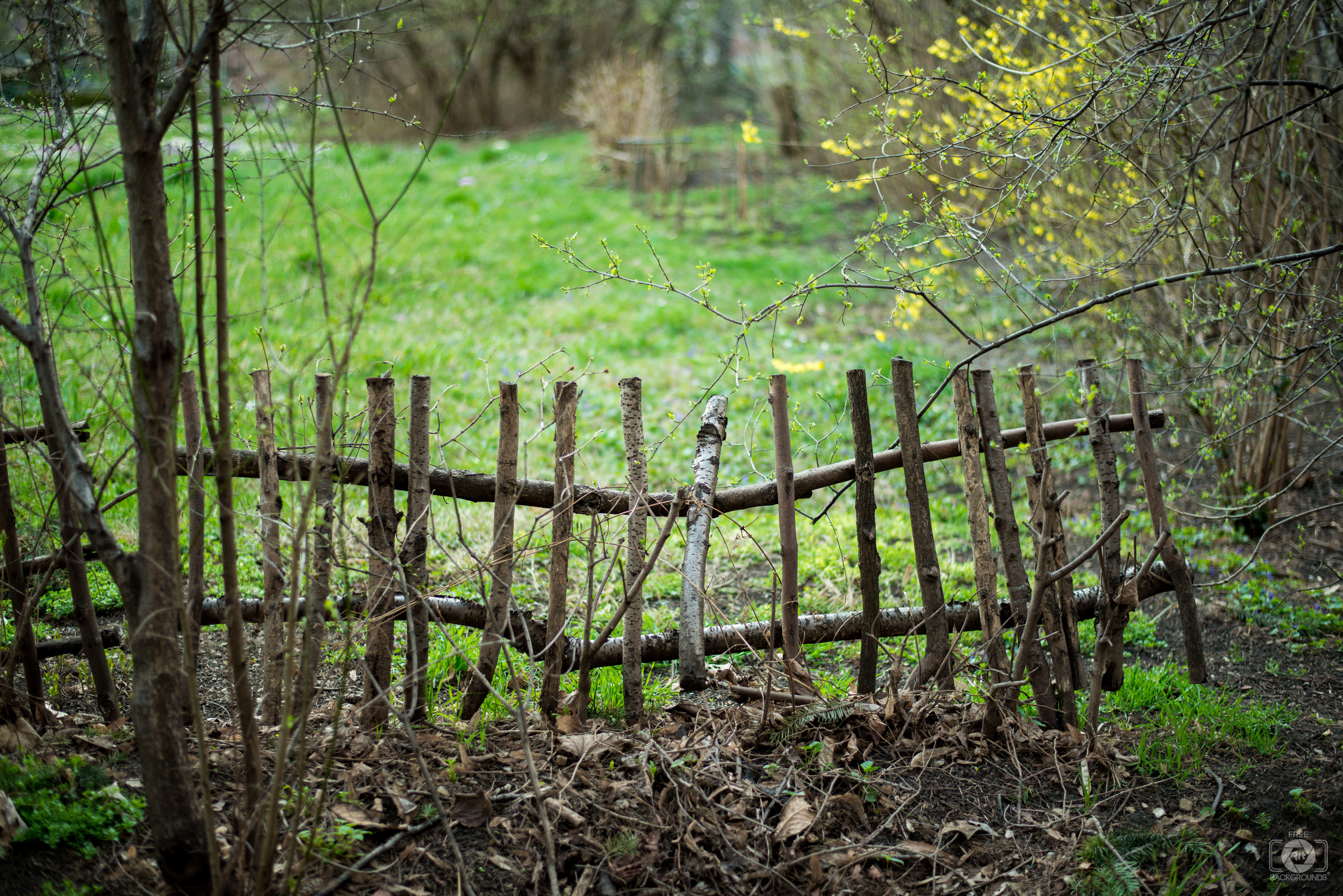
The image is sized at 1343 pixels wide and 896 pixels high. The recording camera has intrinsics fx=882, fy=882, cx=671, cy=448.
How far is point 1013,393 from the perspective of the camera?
715cm

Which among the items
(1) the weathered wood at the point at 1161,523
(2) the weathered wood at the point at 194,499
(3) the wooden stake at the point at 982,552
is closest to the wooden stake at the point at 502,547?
(2) the weathered wood at the point at 194,499

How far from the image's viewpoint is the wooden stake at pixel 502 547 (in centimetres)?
267

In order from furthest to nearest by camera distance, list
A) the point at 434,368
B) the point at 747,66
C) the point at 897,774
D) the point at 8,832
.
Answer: the point at 747,66, the point at 434,368, the point at 897,774, the point at 8,832

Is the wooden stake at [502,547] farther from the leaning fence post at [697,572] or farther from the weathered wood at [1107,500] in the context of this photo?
the weathered wood at [1107,500]

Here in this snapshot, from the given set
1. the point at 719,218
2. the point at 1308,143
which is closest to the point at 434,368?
the point at 1308,143

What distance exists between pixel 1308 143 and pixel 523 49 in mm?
18819

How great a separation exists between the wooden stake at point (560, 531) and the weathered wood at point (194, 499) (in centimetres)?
97

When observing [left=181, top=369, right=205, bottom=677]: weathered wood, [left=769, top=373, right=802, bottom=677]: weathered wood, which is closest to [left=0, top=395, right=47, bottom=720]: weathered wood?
[left=181, top=369, right=205, bottom=677]: weathered wood

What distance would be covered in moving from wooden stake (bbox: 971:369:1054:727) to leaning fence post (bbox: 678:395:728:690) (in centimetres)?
88

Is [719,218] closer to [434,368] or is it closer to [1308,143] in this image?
[434,368]

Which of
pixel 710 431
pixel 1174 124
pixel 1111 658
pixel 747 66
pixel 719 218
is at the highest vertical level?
pixel 747 66

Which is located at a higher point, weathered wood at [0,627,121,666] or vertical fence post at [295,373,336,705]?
vertical fence post at [295,373,336,705]

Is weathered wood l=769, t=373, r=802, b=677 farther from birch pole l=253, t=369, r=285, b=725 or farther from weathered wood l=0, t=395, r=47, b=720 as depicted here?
weathered wood l=0, t=395, r=47, b=720

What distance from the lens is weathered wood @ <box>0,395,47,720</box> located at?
2.57 meters
